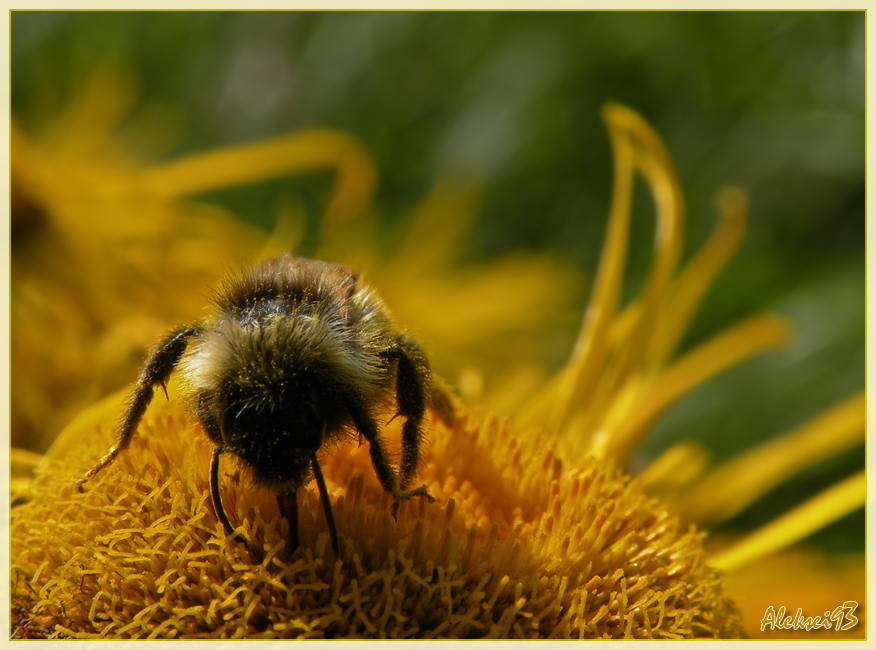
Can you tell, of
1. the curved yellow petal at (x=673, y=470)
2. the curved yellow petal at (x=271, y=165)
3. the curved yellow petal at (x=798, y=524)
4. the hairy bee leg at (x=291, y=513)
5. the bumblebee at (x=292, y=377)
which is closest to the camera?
the bumblebee at (x=292, y=377)

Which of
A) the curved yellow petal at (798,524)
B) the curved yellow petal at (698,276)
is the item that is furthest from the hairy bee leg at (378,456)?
the curved yellow petal at (698,276)

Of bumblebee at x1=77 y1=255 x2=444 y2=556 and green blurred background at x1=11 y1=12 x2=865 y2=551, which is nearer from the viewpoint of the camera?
bumblebee at x1=77 y1=255 x2=444 y2=556

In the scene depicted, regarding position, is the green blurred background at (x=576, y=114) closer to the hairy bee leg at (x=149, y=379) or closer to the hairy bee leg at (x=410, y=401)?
the hairy bee leg at (x=410, y=401)

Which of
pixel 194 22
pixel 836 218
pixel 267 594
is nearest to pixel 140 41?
pixel 194 22

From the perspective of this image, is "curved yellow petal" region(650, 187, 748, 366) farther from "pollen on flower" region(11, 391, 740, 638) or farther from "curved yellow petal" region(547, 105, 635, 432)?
"pollen on flower" region(11, 391, 740, 638)

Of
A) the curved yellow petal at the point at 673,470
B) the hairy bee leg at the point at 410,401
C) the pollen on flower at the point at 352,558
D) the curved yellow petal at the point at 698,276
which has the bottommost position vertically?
the pollen on flower at the point at 352,558

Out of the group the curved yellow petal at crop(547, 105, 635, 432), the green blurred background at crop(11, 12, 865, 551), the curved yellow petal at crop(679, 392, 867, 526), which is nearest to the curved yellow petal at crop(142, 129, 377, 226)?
the green blurred background at crop(11, 12, 865, 551)

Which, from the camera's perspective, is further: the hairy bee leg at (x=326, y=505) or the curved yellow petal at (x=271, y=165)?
the curved yellow petal at (x=271, y=165)
